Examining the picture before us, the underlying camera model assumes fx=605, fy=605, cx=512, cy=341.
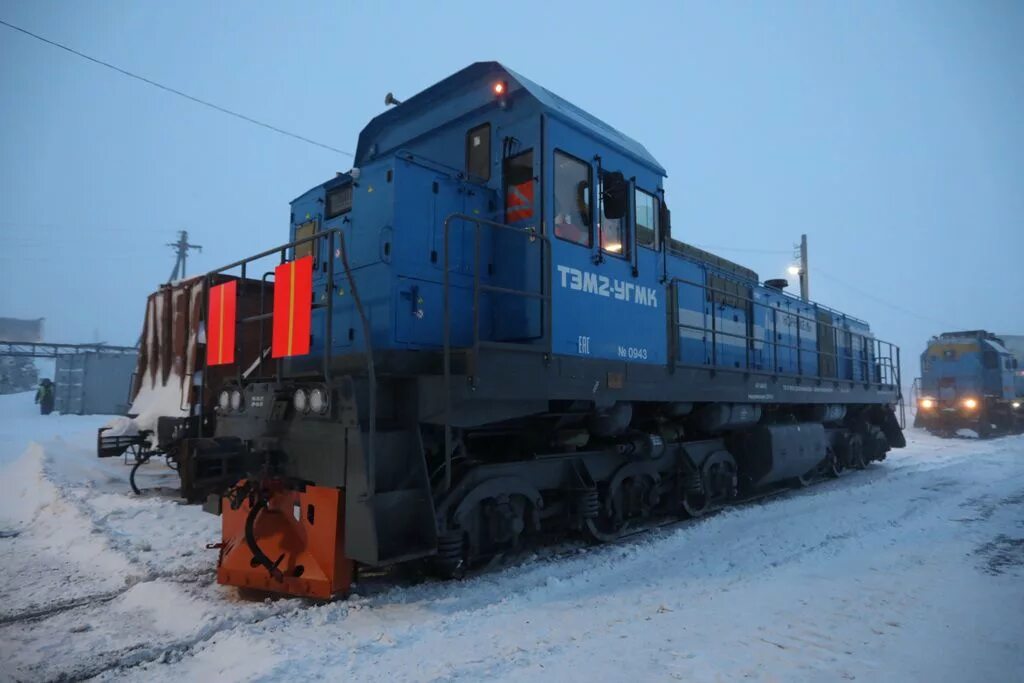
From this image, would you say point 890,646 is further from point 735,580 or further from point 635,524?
point 635,524

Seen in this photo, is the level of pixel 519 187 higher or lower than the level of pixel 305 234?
higher

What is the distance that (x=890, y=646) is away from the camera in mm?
3336

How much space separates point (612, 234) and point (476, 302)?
84.9 inches

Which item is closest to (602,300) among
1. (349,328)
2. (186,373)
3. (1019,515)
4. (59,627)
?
(349,328)

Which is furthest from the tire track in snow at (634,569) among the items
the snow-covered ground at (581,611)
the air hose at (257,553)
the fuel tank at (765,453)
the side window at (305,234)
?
the side window at (305,234)

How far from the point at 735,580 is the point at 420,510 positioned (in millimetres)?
2500

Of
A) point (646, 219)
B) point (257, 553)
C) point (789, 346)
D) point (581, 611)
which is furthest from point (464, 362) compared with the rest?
point (789, 346)

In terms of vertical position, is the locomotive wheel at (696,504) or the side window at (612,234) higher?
the side window at (612,234)

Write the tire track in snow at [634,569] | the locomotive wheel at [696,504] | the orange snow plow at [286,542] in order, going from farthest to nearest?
the locomotive wheel at [696,504]
the orange snow plow at [286,542]
the tire track in snow at [634,569]

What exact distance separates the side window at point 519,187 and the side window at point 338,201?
53.3 inches

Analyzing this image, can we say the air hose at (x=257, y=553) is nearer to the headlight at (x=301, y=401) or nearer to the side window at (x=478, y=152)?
the headlight at (x=301, y=401)

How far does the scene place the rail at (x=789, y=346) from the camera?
671cm

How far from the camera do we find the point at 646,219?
6.32 meters

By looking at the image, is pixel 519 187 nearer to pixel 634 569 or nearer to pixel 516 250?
pixel 516 250
